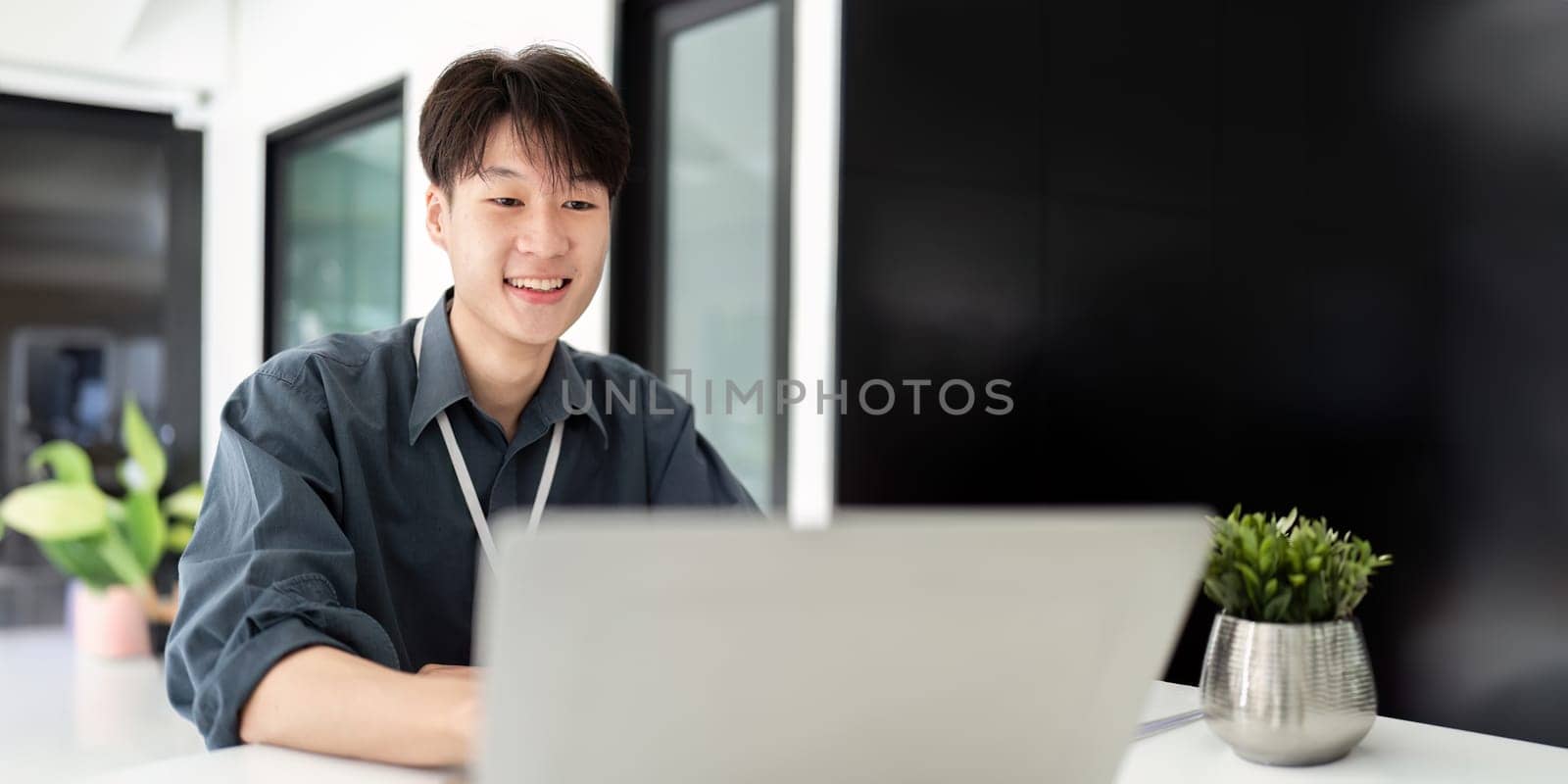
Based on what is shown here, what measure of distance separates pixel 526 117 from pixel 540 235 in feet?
0.50

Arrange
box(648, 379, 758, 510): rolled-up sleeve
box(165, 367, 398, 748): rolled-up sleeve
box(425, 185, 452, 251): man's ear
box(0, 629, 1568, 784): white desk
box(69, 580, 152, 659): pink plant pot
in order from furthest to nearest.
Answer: box(69, 580, 152, 659): pink plant pot < box(648, 379, 758, 510): rolled-up sleeve < box(425, 185, 452, 251): man's ear < box(165, 367, 398, 748): rolled-up sleeve < box(0, 629, 1568, 784): white desk

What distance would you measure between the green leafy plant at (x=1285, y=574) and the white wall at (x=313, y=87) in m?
1.93

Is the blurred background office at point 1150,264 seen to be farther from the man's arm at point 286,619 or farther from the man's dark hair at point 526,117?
the man's arm at point 286,619

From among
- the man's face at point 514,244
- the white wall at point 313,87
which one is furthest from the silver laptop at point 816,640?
the white wall at point 313,87

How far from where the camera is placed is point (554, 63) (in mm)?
1539

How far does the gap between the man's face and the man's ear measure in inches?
1.7

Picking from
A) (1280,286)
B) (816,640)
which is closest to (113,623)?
(1280,286)

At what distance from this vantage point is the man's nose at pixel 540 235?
150 cm

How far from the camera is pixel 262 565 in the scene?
111 cm

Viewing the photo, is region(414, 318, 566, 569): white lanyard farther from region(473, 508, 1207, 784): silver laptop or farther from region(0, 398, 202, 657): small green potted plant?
region(0, 398, 202, 657): small green potted plant

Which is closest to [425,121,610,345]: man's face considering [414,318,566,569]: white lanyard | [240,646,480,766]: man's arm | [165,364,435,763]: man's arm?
[414,318,566,569]: white lanyard

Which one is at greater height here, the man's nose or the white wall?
the white wall

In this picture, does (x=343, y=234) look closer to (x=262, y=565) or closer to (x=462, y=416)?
(x=462, y=416)

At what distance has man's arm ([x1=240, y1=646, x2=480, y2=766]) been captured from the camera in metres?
0.92
